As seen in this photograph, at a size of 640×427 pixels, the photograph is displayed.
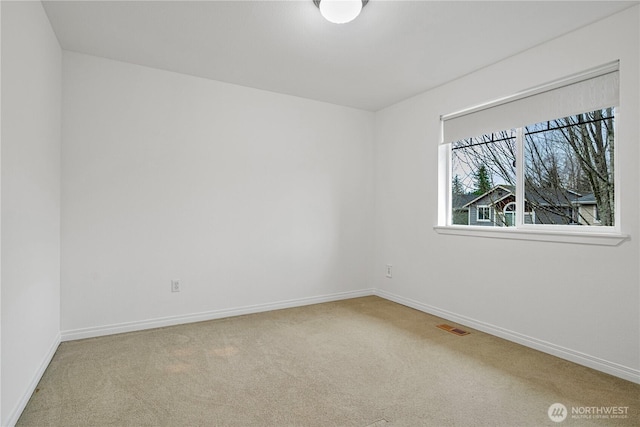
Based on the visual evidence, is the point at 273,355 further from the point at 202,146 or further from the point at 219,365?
the point at 202,146

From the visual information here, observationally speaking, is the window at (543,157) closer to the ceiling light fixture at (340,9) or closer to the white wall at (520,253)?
the white wall at (520,253)

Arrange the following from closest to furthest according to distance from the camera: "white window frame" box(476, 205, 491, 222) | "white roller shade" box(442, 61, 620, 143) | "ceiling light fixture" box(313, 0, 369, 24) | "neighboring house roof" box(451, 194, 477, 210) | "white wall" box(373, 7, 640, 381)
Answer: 1. "ceiling light fixture" box(313, 0, 369, 24)
2. "white wall" box(373, 7, 640, 381)
3. "white roller shade" box(442, 61, 620, 143)
4. "white window frame" box(476, 205, 491, 222)
5. "neighboring house roof" box(451, 194, 477, 210)

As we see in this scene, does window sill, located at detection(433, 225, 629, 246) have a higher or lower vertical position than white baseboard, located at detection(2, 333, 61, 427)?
higher

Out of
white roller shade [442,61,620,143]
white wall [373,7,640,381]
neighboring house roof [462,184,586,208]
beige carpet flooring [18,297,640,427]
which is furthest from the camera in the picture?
neighboring house roof [462,184,586,208]

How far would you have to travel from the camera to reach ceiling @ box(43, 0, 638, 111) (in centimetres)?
229

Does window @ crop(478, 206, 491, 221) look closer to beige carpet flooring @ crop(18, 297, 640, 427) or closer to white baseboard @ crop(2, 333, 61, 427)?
beige carpet flooring @ crop(18, 297, 640, 427)

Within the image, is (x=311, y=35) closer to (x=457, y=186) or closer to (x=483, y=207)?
(x=457, y=186)

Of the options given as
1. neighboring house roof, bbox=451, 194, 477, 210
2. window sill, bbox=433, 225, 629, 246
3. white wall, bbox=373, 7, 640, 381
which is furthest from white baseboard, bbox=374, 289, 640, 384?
neighboring house roof, bbox=451, 194, 477, 210

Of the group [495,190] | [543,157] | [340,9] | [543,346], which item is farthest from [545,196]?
[340,9]

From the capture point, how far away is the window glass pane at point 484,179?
125 inches

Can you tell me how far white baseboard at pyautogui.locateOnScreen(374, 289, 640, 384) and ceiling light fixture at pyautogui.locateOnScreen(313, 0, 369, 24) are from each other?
2819mm

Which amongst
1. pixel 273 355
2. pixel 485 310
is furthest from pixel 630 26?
pixel 273 355

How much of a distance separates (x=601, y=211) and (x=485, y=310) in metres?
1.24

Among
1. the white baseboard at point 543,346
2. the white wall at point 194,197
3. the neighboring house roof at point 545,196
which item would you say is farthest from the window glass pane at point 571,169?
the white wall at point 194,197
